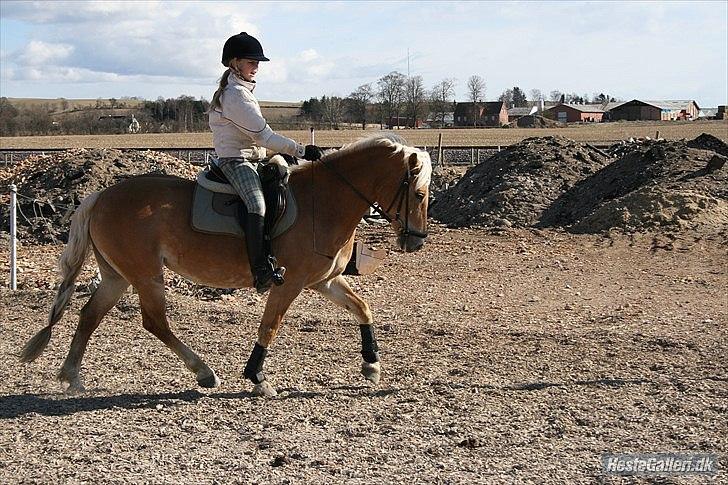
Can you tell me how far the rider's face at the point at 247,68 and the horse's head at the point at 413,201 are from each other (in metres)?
1.33

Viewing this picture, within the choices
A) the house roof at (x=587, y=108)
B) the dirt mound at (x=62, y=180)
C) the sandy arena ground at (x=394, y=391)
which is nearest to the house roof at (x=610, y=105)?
the house roof at (x=587, y=108)

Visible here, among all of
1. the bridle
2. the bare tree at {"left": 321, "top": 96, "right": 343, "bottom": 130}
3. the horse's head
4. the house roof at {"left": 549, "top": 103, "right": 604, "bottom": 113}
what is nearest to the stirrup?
the bridle

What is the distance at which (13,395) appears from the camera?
6848mm

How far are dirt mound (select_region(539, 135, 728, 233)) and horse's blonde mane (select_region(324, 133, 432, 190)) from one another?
10798 millimetres

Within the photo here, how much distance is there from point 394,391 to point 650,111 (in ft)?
429

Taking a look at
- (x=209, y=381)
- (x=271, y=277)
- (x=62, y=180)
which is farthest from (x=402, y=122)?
(x=271, y=277)

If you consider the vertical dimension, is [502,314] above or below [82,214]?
below

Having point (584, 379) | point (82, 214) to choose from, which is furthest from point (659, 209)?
point (82, 214)

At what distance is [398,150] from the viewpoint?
6863mm

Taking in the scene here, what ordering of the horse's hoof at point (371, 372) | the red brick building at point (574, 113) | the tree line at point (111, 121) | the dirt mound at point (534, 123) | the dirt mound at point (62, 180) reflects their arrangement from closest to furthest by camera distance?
the horse's hoof at point (371, 372)
the dirt mound at point (62, 180)
the tree line at point (111, 121)
the dirt mound at point (534, 123)
the red brick building at point (574, 113)

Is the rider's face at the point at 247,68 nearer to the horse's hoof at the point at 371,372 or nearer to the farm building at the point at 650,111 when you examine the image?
the horse's hoof at the point at 371,372

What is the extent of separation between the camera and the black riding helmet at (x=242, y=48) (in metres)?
6.53

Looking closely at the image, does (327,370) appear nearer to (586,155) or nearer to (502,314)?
(502,314)

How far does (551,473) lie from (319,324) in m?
4.76
